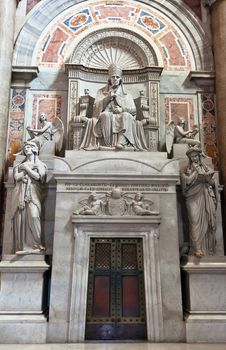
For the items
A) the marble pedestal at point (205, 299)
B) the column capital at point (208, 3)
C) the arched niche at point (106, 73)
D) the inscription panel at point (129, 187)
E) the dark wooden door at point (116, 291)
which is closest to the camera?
the marble pedestal at point (205, 299)

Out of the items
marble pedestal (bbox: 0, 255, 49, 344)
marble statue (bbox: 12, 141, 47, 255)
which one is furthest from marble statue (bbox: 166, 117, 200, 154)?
marble pedestal (bbox: 0, 255, 49, 344)

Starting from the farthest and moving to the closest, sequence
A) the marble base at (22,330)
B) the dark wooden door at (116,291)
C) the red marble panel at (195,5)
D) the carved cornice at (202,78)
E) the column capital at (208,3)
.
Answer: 1. the red marble panel at (195,5)
2. the column capital at (208,3)
3. the carved cornice at (202,78)
4. the dark wooden door at (116,291)
5. the marble base at (22,330)

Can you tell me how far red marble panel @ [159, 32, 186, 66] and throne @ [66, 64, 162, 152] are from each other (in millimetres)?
724

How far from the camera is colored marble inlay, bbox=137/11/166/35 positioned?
32.7ft

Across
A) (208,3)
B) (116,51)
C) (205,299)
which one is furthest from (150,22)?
(205,299)

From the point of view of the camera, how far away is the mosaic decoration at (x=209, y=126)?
29.6 feet

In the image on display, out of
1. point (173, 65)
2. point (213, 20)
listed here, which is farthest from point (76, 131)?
point (213, 20)

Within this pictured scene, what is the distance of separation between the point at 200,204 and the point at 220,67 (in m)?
3.93

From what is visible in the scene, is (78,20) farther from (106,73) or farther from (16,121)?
(16,121)

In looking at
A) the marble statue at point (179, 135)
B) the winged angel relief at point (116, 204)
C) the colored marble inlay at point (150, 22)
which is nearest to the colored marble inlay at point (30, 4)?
the colored marble inlay at point (150, 22)

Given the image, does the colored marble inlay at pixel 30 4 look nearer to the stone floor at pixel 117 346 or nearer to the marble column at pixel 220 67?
the marble column at pixel 220 67

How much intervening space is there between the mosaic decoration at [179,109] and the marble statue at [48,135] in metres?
2.67

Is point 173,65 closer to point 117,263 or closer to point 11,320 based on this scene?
point 117,263

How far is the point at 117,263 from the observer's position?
23.1 ft
